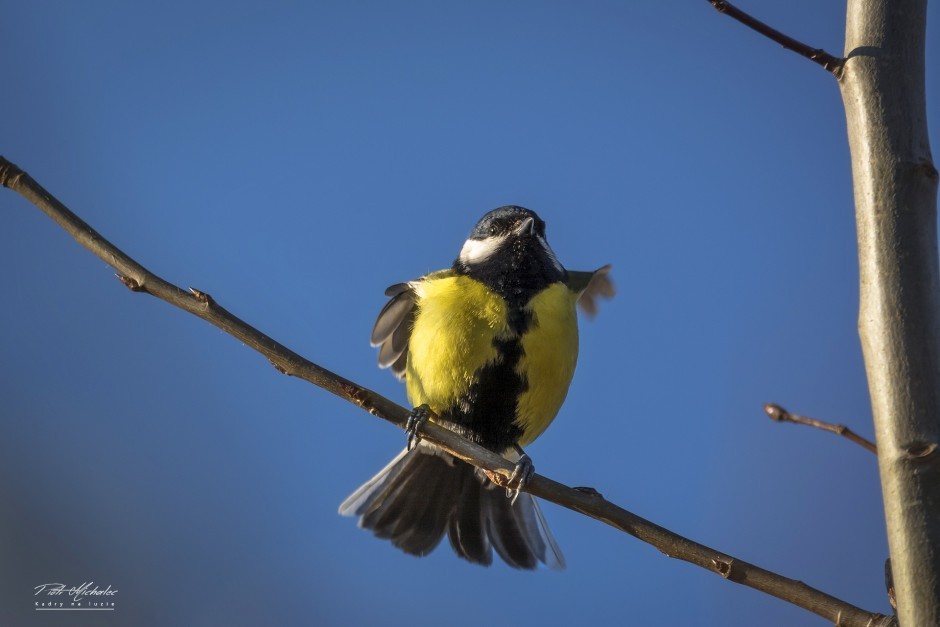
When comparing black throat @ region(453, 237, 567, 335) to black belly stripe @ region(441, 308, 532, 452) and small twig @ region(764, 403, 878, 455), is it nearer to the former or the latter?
black belly stripe @ region(441, 308, 532, 452)

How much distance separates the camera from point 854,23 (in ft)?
5.06

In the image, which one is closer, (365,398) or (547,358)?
(365,398)

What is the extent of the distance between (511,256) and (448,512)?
1088 millimetres

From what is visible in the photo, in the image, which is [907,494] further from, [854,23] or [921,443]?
[854,23]

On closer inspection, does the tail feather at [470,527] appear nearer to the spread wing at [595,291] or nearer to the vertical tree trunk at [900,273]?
the spread wing at [595,291]

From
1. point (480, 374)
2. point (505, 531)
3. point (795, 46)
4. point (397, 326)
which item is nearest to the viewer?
point (795, 46)

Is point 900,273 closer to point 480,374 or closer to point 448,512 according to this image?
point 480,374

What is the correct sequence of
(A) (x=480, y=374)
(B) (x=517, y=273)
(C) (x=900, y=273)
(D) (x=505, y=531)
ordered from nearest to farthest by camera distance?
(C) (x=900, y=273) < (A) (x=480, y=374) < (B) (x=517, y=273) < (D) (x=505, y=531)

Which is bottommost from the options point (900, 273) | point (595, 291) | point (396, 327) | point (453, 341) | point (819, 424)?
point (819, 424)

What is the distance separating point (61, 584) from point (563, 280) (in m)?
2.31

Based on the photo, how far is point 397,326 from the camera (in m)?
3.80

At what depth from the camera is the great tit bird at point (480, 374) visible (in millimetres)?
3232

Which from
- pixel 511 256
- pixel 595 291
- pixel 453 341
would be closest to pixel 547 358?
pixel 453 341

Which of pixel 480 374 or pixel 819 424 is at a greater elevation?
pixel 480 374
